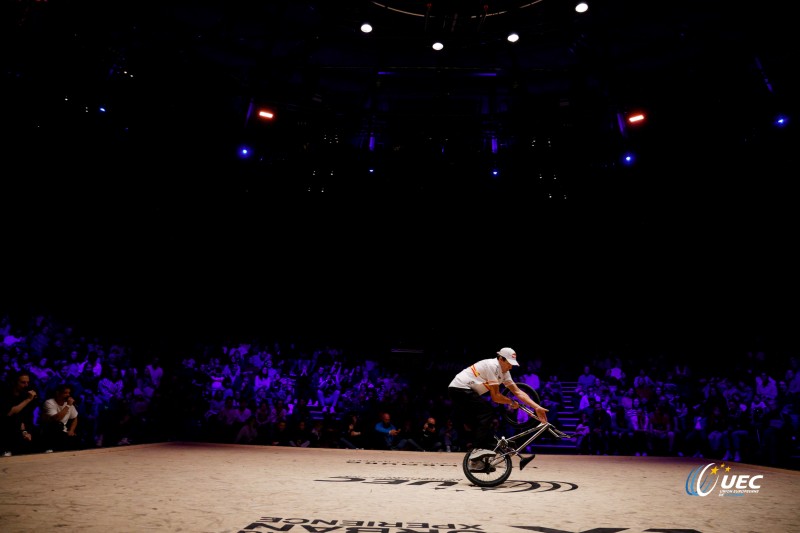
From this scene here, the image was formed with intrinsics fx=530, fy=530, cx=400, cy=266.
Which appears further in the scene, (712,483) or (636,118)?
(636,118)

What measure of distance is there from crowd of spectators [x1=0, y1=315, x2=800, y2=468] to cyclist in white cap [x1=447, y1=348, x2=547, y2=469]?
6523mm

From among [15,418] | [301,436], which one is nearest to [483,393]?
[15,418]

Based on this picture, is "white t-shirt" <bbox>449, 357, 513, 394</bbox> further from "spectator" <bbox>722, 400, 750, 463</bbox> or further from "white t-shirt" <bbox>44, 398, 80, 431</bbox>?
"spectator" <bbox>722, 400, 750, 463</bbox>

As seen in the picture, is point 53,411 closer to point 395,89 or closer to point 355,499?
point 355,499

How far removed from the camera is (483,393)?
21.4ft

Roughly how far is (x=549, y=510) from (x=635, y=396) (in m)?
11.0

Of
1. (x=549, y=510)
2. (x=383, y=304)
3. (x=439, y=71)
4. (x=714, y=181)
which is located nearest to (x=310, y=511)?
(x=549, y=510)

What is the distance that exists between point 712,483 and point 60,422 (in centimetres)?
1058

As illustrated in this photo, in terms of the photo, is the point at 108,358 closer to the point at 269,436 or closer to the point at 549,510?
the point at 269,436

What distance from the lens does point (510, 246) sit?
64.2ft

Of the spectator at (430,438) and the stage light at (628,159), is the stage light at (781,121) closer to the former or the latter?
the stage light at (628,159)

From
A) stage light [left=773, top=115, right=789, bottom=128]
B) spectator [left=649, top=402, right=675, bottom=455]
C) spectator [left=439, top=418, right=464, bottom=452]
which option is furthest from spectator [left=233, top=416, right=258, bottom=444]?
stage light [left=773, top=115, right=789, bottom=128]

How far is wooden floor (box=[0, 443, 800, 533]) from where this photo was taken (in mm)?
4035

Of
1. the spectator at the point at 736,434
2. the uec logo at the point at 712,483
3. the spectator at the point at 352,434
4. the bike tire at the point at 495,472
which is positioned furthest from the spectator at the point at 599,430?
the bike tire at the point at 495,472
